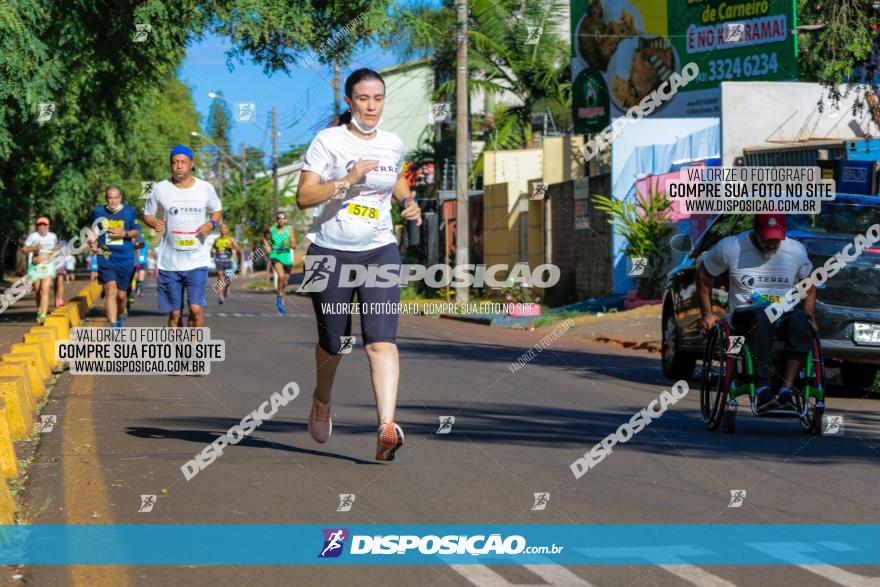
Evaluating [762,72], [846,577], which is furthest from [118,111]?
[846,577]

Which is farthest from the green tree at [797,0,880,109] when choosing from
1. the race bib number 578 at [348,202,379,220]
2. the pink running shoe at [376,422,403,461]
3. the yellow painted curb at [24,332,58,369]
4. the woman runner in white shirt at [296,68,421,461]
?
the pink running shoe at [376,422,403,461]

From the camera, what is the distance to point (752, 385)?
32.7 ft

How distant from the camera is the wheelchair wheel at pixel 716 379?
10.1 m

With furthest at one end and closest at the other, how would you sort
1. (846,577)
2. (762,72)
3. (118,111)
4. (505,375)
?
1. (762,72)
2. (118,111)
3. (505,375)
4. (846,577)

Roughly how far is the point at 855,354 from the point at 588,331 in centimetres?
1032

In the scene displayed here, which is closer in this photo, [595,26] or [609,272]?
[609,272]

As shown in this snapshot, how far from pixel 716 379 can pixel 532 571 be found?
498 centimetres

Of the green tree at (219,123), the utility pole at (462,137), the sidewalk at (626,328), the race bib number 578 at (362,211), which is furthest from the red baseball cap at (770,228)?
the green tree at (219,123)

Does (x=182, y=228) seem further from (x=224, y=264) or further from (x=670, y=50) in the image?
(x=224, y=264)

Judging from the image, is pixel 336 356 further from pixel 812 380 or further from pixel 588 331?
pixel 588 331

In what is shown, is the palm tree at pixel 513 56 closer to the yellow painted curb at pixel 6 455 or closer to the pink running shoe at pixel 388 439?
the pink running shoe at pixel 388 439

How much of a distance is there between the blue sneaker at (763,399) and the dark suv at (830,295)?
8.05ft

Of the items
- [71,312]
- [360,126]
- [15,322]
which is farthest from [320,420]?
[15,322]

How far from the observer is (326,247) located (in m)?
8.17
